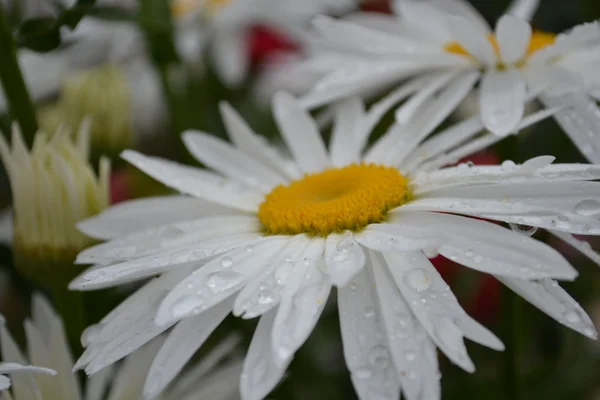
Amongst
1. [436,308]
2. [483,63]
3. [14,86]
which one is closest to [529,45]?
[483,63]

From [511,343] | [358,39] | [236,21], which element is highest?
[358,39]

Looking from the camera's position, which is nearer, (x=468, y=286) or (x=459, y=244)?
(x=459, y=244)

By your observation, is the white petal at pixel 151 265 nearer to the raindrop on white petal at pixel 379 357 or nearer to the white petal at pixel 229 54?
the raindrop on white petal at pixel 379 357

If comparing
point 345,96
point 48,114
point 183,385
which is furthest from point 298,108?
point 48,114

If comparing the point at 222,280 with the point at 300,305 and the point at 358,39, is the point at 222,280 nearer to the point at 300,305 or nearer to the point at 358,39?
the point at 300,305

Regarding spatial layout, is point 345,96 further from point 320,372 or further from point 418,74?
point 320,372
